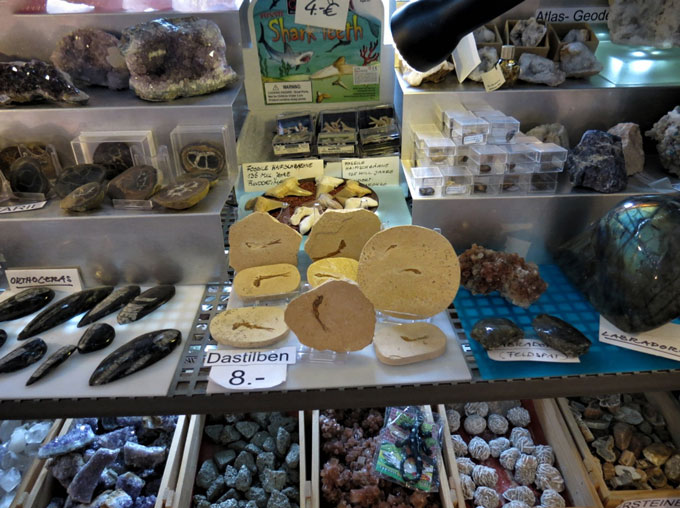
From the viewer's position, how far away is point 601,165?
4.51 ft

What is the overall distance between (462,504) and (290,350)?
2.08 ft

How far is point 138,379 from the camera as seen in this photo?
1.12 metres

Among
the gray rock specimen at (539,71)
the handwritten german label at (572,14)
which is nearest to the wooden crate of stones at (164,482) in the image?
the gray rock specimen at (539,71)

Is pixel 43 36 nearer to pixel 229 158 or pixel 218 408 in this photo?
pixel 229 158

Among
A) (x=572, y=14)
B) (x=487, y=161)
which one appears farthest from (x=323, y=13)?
(x=572, y=14)

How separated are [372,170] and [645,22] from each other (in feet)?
3.24

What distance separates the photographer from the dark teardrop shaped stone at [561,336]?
1.12 metres

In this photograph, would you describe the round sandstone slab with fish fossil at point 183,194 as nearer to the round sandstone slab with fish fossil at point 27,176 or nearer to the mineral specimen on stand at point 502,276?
the round sandstone slab with fish fossil at point 27,176

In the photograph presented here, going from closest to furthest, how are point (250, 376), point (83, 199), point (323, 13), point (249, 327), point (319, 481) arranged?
point (250, 376) < point (249, 327) < point (83, 199) < point (319, 481) < point (323, 13)

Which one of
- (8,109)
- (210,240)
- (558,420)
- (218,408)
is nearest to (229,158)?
(210,240)

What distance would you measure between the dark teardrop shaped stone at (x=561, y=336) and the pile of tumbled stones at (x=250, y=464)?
79 centimetres

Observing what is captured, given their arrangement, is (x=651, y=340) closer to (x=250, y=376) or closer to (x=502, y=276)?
(x=502, y=276)

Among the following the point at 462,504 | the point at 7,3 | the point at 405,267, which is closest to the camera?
the point at 405,267

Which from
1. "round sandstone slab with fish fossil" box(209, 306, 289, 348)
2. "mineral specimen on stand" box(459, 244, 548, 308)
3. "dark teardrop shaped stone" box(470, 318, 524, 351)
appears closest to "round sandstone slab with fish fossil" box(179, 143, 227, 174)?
"round sandstone slab with fish fossil" box(209, 306, 289, 348)
